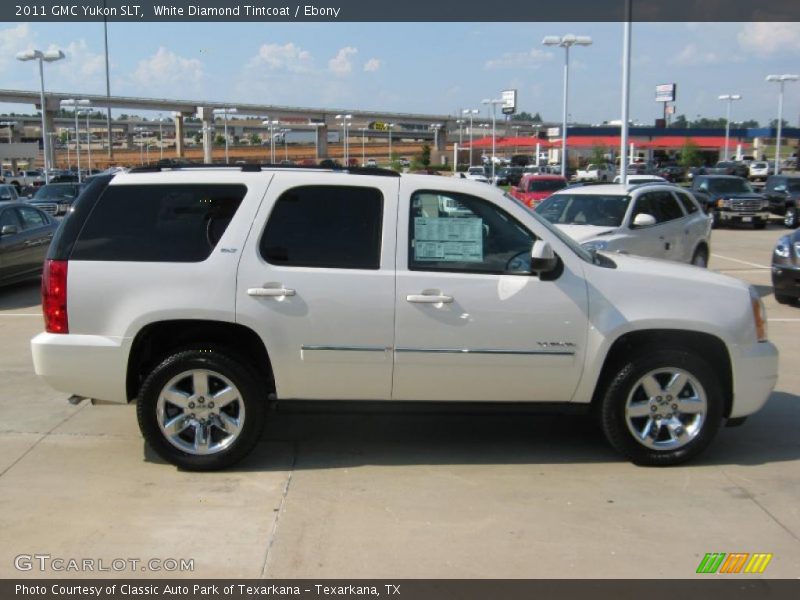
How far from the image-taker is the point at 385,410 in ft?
17.0

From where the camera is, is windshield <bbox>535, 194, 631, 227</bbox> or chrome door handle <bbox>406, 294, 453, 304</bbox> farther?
windshield <bbox>535, 194, 631, 227</bbox>

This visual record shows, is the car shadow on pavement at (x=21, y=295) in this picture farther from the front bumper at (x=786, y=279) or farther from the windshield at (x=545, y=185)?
the windshield at (x=545, y=185)

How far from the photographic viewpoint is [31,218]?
14.4 metres

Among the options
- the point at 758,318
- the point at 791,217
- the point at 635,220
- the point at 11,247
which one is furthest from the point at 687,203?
the point at 791,217

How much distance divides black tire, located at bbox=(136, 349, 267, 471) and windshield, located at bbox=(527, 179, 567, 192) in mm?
22178

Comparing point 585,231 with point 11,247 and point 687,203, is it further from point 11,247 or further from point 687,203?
point 11,247

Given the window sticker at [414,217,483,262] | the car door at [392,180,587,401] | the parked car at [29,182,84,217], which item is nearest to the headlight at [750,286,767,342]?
the car door at [392,180,587,401]

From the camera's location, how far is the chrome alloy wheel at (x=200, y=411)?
16.6 ft

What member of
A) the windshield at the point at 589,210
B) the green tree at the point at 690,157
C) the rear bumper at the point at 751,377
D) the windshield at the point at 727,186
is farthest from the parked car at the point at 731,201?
the green tree at the point at 690,157

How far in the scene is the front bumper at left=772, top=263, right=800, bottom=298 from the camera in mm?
11344

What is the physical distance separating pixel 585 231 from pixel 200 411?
734 centimetres
